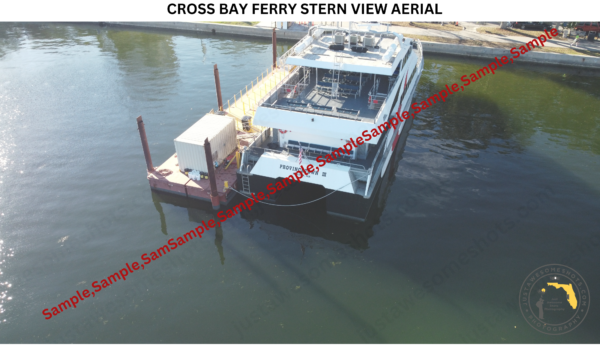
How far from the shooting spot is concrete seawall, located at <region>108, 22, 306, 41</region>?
5069 cm

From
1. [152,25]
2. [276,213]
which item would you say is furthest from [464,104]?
[152,25]

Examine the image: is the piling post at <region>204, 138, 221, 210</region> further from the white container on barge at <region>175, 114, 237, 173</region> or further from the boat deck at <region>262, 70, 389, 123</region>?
the boat deck at <region>262, 70, 389, 123</region>

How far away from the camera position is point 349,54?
73.4ft

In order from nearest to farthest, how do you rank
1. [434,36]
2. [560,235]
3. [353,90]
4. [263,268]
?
[263,268] < [560,235] < [353,90] < [434,36]

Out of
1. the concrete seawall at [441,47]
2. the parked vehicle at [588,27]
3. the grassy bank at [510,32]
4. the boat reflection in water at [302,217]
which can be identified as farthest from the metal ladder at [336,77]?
the parked vehicle at [588,27]

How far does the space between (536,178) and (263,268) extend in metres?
17.5

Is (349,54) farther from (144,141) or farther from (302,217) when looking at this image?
(144,141)

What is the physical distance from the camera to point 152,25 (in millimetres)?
54156

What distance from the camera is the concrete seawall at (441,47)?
41344 millimetres

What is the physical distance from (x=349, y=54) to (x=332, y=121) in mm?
6041

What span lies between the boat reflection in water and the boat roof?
253 inches

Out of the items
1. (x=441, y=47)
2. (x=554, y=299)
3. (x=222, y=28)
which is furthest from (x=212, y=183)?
(x=222, y=28)

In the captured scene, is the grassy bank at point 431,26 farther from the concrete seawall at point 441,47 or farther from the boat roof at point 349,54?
the boat roof at point 349,54

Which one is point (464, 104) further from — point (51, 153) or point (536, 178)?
point (51, 153)
